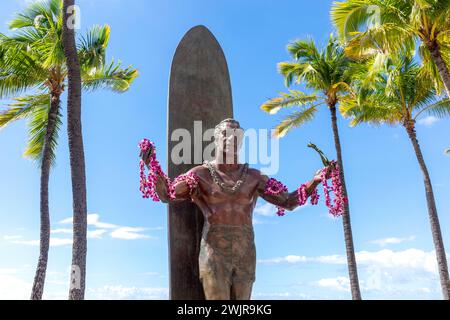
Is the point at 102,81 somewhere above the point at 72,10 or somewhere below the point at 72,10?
above

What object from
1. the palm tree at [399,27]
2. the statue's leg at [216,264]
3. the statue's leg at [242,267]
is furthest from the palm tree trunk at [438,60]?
the statue's leg at [216,264]

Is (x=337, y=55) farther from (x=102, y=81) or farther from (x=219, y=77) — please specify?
(x=219, y=77)

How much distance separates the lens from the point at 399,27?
12195 millimetres

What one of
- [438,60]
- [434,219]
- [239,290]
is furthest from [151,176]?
[434,219]

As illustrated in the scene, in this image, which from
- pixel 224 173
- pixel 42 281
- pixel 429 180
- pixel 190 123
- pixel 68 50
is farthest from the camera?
pixel 429 180

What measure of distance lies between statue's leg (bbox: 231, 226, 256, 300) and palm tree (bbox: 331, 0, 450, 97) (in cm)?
850

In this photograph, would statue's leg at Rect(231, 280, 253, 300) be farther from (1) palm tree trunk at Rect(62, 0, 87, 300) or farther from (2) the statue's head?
(1) palm tree trunk at Rect(62, 0, 87, 300)

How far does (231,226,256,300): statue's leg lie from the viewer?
5.01m

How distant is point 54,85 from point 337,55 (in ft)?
30.6

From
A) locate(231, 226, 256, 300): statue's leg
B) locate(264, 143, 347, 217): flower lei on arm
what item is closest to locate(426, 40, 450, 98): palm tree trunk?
locate(264, 143, 347, 217): flower lei on arm

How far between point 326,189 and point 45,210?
959 cm

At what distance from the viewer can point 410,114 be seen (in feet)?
53.0

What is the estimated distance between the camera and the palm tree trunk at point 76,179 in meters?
8.72
